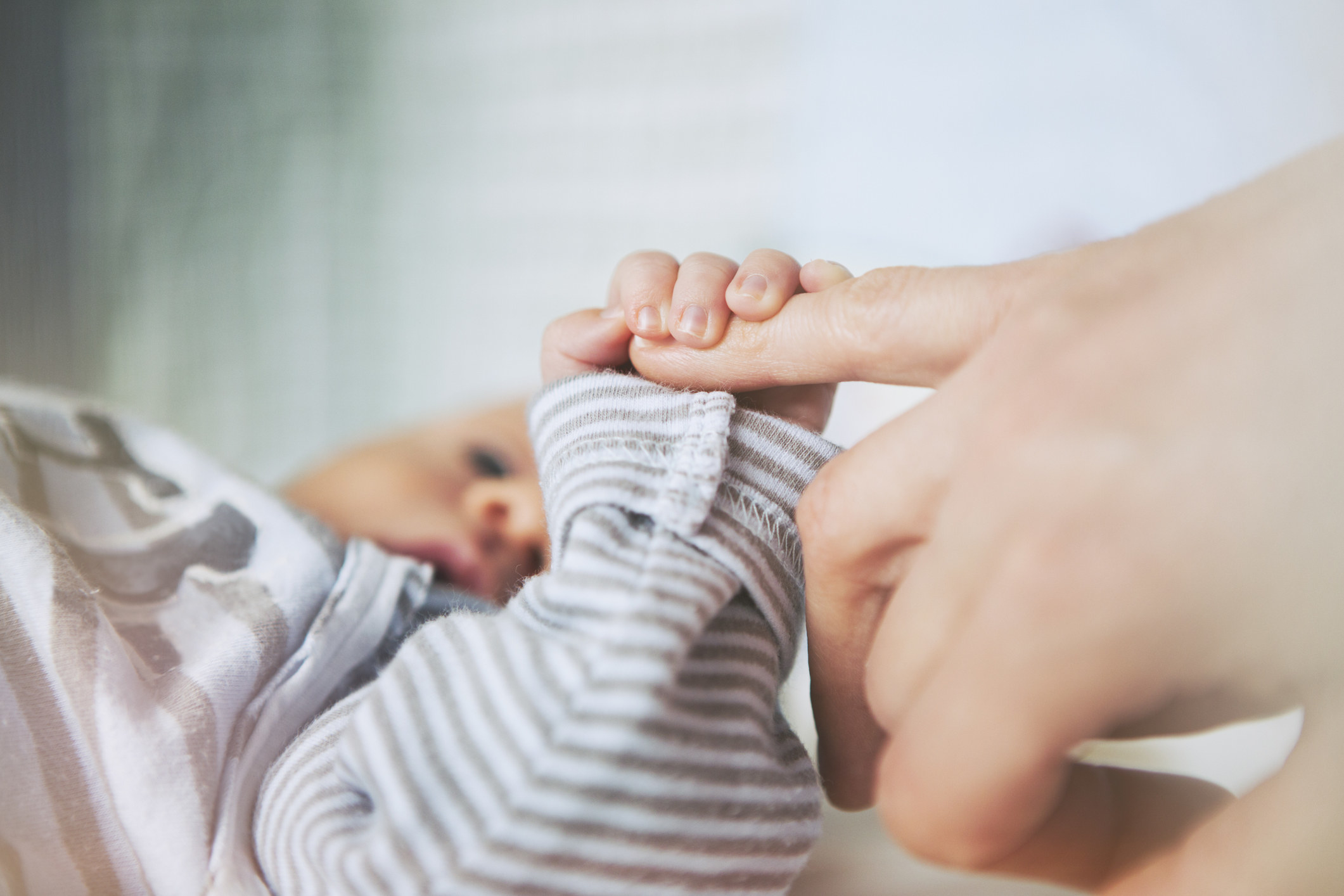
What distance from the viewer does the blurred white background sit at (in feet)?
2.84

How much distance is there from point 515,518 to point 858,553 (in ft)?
1.43

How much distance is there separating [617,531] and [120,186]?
947mm

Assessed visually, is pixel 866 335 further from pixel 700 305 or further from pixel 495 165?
pixel 495 165

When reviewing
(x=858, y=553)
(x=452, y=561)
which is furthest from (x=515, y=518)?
(x=858, y=553)

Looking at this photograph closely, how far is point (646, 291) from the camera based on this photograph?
39cm

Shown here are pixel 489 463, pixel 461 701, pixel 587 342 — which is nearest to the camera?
pixel 461 701

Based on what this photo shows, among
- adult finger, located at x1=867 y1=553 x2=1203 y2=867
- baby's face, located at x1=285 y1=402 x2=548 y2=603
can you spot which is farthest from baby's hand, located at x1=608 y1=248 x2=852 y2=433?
baby's face, located at x1=285 y1=402 x2=548 y2=603

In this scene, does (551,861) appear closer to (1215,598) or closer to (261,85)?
(1215,598)

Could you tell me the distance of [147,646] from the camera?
402 mm

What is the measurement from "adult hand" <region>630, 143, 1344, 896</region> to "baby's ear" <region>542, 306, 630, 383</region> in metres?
0.16

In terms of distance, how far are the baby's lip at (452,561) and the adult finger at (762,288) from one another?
0.36 metres

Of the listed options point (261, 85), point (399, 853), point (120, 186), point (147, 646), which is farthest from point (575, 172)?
point (399, 853)

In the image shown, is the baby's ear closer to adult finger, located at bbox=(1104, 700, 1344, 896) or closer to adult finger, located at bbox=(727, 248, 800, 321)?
adult finger, located at bbox=(727, 248, 800, 321)

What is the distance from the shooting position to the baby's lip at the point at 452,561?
64 cm
